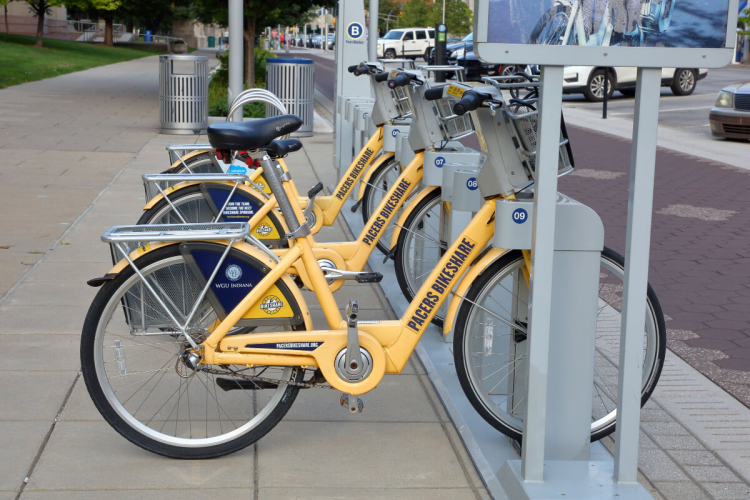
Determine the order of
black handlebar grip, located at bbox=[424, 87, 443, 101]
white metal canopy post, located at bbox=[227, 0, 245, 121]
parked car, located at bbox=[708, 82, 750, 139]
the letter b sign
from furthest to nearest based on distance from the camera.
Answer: parked car, located at bbox=[708, 82, 750, 139], the letter b sign, white metal canopy post, located at bbox=[227, 0, 245, 121], black handlebar grip, located at bbox=[424, 87, 443, 101]

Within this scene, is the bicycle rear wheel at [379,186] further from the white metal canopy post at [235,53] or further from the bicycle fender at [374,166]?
the white metal canopy post at [235,53]

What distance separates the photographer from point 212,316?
346cm

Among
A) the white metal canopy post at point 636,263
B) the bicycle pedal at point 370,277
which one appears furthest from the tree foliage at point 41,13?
the white metal canopy post at point 636,263

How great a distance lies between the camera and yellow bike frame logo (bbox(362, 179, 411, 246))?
5266mm

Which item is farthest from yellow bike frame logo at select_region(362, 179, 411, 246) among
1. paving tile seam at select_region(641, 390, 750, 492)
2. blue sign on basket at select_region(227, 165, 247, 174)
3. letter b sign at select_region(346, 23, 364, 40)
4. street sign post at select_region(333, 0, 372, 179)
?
letter b sign at select_region(346, 23, 364, 40)

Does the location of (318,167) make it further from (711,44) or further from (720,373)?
(711,44)

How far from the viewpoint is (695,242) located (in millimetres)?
7664

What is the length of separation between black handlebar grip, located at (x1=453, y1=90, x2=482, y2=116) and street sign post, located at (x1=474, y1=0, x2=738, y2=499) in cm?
27

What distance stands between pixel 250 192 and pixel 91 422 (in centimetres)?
178

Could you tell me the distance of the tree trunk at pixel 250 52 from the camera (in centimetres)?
1930

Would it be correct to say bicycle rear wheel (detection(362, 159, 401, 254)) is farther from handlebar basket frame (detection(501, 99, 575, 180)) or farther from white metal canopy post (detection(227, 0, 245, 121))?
handlebar basket frame (detection(501, 99, 575, 180))

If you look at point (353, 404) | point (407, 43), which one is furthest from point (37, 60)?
point (353, 404)

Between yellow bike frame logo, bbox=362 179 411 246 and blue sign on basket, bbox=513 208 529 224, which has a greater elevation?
blue sign on basket, bbox=513 208 529 224

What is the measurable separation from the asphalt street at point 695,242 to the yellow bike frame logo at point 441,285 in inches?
66.8
